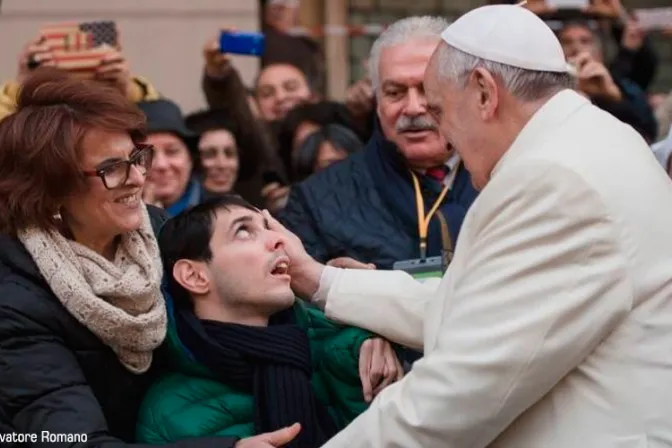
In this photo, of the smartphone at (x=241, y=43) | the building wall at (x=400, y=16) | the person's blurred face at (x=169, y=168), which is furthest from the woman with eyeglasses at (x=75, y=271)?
the building wall at (x=400, y=16)

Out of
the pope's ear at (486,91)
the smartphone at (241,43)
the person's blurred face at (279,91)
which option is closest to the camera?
the pope's ear at (486,91)

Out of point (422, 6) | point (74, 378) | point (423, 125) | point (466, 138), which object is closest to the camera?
point (466, 138)

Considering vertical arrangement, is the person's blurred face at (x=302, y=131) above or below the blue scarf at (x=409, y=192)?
below

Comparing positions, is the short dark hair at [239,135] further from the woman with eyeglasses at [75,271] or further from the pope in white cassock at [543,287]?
the pope in white cassock at [543,287]

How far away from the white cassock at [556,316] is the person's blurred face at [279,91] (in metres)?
4.79

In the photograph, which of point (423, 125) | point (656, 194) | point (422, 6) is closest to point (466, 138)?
point (656, 194)

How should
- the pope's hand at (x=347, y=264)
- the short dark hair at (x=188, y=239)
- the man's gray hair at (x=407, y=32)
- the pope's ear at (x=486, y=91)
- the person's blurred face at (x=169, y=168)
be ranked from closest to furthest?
1. the pope's ear at (x=486, y=91)
2. the short dark hair at (x=188, y=239)
3. the pope's hand at (x=347, y=264)
4. the man's gray hair at (x=407, y=32)
5. the person's blurred face at (x=169, y=168)

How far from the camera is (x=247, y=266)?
4.06 metres

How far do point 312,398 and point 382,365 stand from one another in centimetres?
20

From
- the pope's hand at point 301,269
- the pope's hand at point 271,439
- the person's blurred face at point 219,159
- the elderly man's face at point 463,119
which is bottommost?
the person's blurred face at point 219,159

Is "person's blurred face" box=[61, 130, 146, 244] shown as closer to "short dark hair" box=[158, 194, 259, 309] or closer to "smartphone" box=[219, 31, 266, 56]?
"short dark hair" box=[158, 194, 259, 309]

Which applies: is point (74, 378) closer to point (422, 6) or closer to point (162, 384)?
point (162, 384)

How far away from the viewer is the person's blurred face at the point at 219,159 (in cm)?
715

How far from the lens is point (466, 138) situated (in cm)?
345
